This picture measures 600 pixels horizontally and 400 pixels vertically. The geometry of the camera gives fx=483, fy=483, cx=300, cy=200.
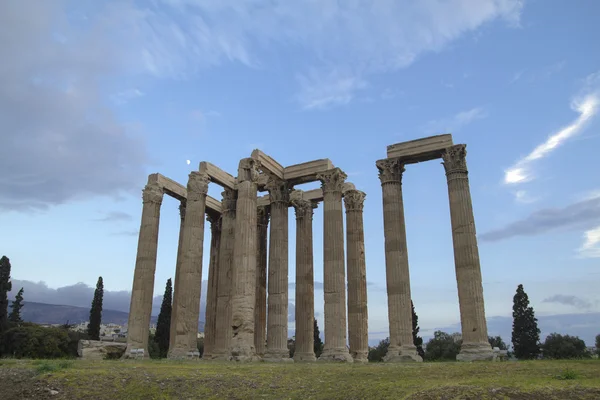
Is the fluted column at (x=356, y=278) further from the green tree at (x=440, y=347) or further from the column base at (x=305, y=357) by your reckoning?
the green tree at (x=440, y=347)

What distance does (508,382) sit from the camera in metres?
13.9

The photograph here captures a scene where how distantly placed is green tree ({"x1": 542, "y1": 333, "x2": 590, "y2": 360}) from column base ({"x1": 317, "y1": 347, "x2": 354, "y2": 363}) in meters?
50.8

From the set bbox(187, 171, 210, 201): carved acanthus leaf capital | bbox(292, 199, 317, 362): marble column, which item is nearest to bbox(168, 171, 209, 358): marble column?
bbox(187, 171, 210, 201): carved acanthus leaf capital

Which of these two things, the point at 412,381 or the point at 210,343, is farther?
the point at 210,343

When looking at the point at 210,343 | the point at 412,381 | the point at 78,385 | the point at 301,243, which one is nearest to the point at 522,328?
the point at 301,243

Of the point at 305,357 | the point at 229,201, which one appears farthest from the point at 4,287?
the point at 305,357

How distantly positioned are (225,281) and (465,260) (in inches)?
698

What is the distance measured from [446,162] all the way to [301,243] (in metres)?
13.2

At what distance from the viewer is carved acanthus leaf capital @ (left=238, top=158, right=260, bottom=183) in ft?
108

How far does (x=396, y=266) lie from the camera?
31109 millimetres

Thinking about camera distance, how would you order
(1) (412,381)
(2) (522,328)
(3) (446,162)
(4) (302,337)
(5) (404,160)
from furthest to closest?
(2) (522,328)
(4) (302,337)
(5) (404,160)
(3) (446,162)
(1) (412,381)

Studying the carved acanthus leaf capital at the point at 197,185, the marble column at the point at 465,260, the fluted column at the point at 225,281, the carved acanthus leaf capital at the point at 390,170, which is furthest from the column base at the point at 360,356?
the carved acanthus leaf capital at the point at 197,185

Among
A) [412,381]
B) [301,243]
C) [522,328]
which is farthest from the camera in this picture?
[522,328]

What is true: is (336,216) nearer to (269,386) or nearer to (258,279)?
(258,279)
